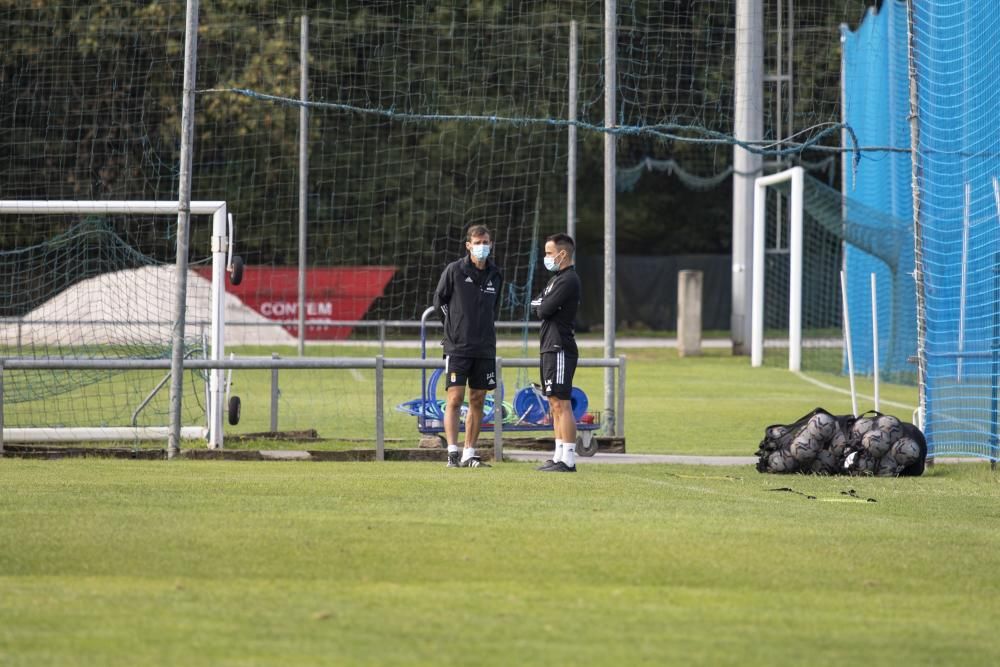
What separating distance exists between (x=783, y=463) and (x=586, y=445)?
211cm

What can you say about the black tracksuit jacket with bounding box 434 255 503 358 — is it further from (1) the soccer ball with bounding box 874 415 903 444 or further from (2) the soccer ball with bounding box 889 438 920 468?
(2) the soccer ball with bounding box 889 438 920 468

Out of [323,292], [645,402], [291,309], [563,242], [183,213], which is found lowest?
[645,402]

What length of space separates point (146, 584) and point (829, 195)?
78.6ft

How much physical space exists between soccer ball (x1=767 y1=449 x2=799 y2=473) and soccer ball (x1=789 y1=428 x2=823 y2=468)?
0.04 meters

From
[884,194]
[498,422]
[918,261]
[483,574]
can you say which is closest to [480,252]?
[498,422]

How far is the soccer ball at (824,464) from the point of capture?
41.5ft

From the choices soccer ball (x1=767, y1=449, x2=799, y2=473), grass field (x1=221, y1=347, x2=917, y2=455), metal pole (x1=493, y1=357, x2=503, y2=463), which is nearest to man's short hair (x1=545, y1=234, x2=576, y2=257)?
metal pole (x1=493, y1=357, x2=503, y2=463)

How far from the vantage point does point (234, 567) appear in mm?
7230

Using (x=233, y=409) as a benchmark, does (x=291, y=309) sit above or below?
above

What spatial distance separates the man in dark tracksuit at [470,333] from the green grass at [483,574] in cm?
155

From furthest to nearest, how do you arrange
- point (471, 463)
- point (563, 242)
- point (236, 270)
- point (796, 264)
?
point (796, 264) < point (236, 270) < point (471, 463) < point (563, 242)

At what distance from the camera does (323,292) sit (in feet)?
122

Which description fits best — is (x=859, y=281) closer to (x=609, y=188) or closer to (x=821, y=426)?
(x=609, y=188)

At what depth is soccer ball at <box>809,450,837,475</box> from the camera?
1266 cm
